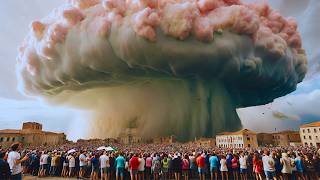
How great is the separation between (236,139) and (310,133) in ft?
84.9

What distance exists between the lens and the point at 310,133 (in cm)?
8238

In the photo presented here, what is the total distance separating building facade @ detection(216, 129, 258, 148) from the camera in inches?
3068

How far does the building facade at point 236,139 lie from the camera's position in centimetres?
7794

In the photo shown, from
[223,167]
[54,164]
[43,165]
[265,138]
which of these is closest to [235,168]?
[223,167]

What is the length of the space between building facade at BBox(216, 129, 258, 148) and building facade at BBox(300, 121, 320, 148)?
18270 millimetres

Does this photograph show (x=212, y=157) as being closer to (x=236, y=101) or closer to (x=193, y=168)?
(x=193, y=168)

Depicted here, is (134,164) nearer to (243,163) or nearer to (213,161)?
(213,161)

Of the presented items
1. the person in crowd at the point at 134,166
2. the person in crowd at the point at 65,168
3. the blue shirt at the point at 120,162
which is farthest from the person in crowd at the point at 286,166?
the person in crowd at the point at 65,168

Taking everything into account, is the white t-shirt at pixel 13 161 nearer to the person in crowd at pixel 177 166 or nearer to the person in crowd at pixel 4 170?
the person in crowd at pixel 4 170

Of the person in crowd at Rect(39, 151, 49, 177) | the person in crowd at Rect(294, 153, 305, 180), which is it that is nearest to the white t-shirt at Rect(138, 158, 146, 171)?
the person in crowd at Rect(39, 151, 49, 177)

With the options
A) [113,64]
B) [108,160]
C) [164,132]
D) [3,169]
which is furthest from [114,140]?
[3,169]

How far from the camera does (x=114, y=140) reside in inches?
3051

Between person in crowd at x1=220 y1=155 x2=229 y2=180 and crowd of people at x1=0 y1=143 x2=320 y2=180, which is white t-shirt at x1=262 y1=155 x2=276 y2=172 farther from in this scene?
person in crowd at x1=220 y1=155 x2=229 y2=180

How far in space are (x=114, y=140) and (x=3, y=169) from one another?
70788mm
